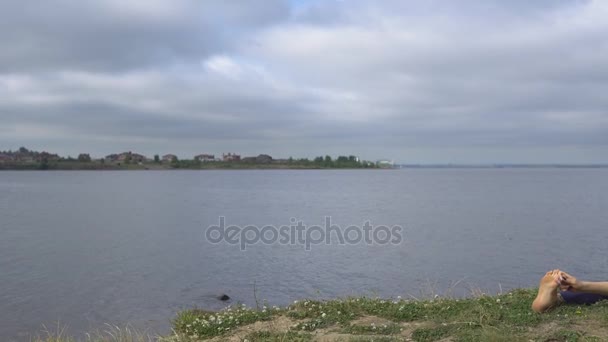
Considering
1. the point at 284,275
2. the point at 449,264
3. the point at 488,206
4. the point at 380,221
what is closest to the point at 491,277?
the point at 449,264

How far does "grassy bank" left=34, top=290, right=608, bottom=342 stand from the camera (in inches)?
323

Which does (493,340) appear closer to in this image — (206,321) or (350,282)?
(206,321)

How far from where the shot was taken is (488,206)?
6119cm

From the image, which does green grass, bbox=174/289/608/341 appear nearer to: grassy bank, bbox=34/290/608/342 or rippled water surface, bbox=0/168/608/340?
grassy bank, bbox=34/290/608/342

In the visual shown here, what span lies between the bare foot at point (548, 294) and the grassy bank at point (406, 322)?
0.16 meters

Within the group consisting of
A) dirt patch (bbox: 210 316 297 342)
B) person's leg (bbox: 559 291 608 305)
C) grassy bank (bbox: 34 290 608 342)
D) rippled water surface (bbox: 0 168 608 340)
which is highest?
person's leg (bbox: 559 291 608 305)

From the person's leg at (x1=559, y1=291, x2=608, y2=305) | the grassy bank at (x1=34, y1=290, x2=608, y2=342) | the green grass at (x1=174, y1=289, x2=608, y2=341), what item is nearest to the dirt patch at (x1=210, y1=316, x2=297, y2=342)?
the grassy bank at (x1=34, y1=290, x2=608, y2=342)

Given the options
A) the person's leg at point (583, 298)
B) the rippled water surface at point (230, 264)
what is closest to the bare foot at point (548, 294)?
the person's leg at point (583, 298)

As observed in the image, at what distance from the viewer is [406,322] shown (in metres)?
9.39

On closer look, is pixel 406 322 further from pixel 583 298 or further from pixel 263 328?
pixel 583 298

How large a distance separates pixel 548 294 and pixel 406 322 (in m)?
2.36

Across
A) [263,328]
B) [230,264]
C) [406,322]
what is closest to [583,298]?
[406,322]

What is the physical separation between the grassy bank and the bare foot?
157 mm

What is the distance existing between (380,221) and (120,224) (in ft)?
69.9
